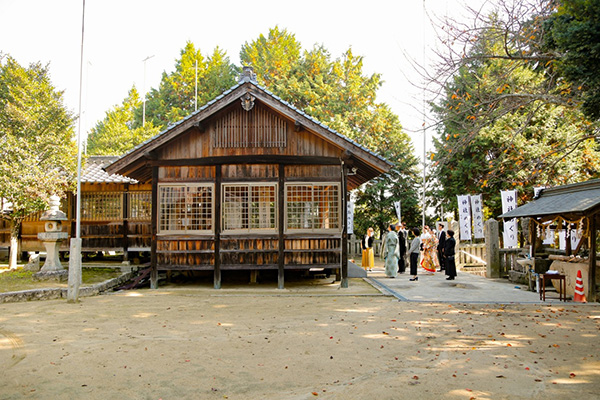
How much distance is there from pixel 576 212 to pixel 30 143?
60.6ft

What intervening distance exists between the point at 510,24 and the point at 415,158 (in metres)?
21.8

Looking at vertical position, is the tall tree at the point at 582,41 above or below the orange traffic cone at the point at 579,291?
above

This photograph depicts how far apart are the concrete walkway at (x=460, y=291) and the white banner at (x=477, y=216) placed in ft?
23.2

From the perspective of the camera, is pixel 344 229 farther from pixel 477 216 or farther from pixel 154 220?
pixel 477 216

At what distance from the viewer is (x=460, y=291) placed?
12.5 metres

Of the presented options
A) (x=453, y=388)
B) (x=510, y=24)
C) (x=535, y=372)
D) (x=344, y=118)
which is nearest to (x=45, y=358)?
(x=453, y=388)

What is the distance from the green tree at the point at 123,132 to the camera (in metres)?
36.9

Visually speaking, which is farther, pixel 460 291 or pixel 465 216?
pixel 465 216

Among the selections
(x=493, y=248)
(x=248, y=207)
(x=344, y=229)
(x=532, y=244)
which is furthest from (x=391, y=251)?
(x=248, y=207)

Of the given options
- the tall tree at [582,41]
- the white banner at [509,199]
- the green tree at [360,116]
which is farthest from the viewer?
the green tree at [360,116]

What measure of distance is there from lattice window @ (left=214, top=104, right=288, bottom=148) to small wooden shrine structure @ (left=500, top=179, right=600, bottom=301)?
7.26 m

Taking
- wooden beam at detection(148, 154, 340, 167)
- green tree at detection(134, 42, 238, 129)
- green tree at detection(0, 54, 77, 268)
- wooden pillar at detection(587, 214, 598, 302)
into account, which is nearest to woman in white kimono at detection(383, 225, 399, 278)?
wooden beam at detection(148, 154, 340, 167)

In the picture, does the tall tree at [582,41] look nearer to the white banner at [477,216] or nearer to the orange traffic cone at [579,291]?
the orange traffic cone at [579,291]

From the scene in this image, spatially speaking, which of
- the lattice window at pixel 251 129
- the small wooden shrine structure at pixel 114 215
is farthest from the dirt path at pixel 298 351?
the small wooden shrine structure at pixel 114 215
